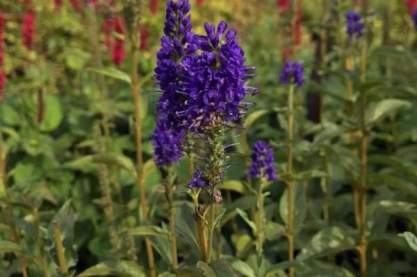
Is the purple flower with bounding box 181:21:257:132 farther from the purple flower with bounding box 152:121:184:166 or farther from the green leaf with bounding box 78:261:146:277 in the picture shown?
the green leaf with bounding box 78:261:146:277

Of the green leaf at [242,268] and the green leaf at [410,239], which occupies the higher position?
the green leaf at [410,239]

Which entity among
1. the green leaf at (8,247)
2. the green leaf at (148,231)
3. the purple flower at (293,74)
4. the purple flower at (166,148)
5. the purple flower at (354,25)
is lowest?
Answer: the green leaf at (8,247)

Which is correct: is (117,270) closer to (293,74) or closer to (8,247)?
(8,247)

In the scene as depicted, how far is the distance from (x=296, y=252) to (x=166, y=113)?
6.46ft

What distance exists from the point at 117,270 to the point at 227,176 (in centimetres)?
143

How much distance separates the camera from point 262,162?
266 cm

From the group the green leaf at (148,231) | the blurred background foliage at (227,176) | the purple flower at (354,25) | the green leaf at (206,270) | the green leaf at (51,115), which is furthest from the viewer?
the green leaf at (51,115)

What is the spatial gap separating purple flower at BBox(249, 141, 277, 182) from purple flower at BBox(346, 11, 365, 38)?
138 cm

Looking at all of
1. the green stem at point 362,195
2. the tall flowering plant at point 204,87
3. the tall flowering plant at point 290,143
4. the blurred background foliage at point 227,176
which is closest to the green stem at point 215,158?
the tall flowering plant at point 204,87

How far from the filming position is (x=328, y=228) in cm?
310

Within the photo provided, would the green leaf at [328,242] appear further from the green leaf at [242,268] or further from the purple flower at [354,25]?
the purple flower at [354,25]

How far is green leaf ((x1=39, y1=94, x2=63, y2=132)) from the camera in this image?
4.45 m

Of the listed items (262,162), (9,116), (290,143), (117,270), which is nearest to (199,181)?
(262,162)

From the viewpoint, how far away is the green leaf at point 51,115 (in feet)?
14.6
